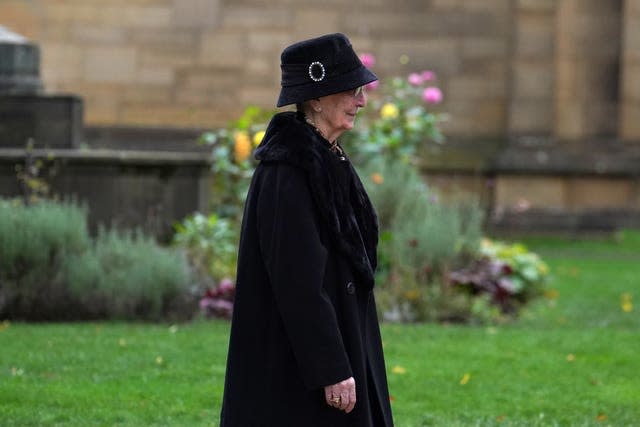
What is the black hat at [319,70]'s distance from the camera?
443cm

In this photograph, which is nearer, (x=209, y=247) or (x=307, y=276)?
(x=307, y=276)

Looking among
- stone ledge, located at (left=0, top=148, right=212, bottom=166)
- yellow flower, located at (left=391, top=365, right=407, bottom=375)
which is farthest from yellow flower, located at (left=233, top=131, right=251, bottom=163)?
yellow flower, located at (left=391, top=365, right=407, bottom=375)

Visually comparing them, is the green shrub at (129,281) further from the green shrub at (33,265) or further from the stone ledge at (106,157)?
the stone ledge at (106,157)

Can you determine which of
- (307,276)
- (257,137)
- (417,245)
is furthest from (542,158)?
(307,276)

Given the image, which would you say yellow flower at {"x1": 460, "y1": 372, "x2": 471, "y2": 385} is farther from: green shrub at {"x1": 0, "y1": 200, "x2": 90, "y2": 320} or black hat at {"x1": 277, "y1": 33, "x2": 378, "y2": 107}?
black hat at {"x1": 277, "y1": 33, "x2": 378, "y2": 107}

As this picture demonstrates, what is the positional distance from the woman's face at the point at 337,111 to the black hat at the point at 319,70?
0.06m

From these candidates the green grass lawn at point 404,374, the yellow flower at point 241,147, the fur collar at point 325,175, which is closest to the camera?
the fur collar at point 325,175

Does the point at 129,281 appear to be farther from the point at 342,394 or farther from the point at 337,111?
the point at 342,394

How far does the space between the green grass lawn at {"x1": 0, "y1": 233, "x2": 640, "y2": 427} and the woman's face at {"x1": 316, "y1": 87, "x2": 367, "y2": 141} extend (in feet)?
8.34

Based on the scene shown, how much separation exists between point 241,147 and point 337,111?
7.28 m

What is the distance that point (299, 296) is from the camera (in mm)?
4258

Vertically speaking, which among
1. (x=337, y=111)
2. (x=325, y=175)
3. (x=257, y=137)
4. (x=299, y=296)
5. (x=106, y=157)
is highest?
(x=337, y=111)

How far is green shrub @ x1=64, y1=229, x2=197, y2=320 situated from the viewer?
378 inches

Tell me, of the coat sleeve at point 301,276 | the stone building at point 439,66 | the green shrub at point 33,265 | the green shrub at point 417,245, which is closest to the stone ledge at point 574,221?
the stone building at point 439,66
